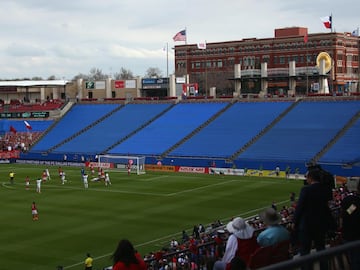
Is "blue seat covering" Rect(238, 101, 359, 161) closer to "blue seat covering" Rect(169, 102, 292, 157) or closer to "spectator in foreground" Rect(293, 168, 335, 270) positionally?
"blue seat covering" Rect(169, 102, 292, 157)

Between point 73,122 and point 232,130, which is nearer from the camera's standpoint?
point 232,130

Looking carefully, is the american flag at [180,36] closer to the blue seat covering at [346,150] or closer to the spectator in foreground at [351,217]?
the blue seat covering at [346,150]

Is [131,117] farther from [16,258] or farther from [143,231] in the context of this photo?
[16,258]

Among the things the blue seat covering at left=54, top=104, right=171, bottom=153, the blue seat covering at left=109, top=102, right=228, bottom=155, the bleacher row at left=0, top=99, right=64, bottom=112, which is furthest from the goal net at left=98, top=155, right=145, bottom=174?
the bleacher row at left=0, top=99, right=64, bottom=112

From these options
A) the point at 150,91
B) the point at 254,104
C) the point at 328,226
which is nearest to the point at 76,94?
the point at 150,91

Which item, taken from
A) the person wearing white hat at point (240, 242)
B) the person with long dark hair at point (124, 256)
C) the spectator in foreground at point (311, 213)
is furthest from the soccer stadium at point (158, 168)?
the spectator in foreground at point (311, 213)

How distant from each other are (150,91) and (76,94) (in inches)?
533

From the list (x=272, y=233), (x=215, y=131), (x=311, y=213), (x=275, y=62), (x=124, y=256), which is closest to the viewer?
(x=272, y=233)

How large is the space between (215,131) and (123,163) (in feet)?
38.6

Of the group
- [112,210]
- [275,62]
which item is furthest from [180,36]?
[112,210]

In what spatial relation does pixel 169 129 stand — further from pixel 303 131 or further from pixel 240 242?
pixel 240 242

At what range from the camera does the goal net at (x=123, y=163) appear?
205ft

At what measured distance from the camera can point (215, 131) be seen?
68.8 meters

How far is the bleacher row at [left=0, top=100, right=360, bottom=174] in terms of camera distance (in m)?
59.4
